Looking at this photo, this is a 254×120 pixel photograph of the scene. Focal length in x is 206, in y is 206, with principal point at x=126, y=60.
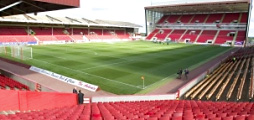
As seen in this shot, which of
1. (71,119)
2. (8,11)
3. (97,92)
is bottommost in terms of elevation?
(97,92)

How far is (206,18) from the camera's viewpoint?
246ft

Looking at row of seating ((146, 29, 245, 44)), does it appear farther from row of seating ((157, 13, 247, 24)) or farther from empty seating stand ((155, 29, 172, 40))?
row of seating ((157, 13, 247, 24))

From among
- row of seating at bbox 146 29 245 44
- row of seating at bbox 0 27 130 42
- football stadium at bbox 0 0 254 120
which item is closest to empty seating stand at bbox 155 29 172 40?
row of seating at bbox 146 29 245 44

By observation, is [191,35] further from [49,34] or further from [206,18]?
[49,34]

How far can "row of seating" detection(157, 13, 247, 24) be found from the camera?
6881 centimetres

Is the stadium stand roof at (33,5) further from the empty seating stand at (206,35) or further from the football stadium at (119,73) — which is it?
the empty seating stand at (206,35)

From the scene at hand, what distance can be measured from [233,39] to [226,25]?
8.08 m

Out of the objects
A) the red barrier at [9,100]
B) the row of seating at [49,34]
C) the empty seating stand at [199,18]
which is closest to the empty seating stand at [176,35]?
the empty seating stand at [199,18]

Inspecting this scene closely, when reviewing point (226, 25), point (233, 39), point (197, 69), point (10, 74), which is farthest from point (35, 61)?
point (226, 25)

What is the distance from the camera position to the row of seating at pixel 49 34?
49875 mm

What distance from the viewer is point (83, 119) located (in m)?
6.14

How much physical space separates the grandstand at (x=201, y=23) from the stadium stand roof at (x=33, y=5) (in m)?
55.2

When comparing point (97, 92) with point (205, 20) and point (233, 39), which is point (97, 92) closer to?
point (233, 39)

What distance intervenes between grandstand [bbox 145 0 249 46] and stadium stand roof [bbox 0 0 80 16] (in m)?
55.2
